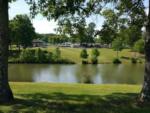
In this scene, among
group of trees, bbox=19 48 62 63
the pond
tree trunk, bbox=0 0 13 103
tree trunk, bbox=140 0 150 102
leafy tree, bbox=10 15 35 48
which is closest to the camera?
tree trunk, bbox=0 0 13 103

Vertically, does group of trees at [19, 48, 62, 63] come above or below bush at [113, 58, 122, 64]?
above

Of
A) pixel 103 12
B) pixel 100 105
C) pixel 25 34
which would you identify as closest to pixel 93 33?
pixel 103 12

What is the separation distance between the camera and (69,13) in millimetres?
14219

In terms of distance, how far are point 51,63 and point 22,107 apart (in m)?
81.0

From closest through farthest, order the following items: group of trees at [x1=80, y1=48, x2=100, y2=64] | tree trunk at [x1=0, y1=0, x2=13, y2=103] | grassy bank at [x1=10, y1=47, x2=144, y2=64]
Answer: tree trunk at [x1=0, y1=0, x2=13, y2=103] < group of trees at [x1=80, y1=48, x2=100, y2=64] < grassy bank at [x1=10, y1=47, x2=144, y2=64]

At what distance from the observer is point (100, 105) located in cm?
1249

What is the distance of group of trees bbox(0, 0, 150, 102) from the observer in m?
12.7

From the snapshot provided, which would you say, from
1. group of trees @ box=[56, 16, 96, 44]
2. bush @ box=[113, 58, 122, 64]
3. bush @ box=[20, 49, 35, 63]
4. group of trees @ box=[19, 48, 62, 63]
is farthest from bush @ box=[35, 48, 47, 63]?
group of trees @ box=[56, 16, 96, 44]

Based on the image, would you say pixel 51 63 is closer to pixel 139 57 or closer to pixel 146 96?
pixel 139 57

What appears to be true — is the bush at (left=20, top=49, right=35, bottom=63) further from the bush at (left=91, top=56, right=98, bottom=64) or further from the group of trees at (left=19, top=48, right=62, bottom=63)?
the bush at (left=91, top=56, right=98, bottom=64)

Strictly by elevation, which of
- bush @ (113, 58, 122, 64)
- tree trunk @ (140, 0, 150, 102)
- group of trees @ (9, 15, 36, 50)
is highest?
group of trees @ (9, 15, 36, 50)

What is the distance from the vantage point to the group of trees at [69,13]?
12.7 metres

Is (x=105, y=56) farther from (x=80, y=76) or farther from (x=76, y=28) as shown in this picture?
(x=76, y=28)

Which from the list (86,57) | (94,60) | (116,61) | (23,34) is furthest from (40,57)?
(116,61)
